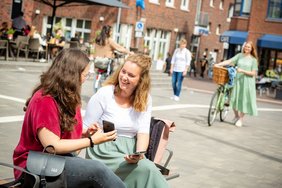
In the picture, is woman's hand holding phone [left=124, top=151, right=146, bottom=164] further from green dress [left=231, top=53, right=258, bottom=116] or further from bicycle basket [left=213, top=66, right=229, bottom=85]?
green dress [left=231, top=53, right=258, bottom=116]

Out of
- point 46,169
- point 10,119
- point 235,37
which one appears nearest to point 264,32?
point 235,37

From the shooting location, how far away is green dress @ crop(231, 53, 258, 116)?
470 inches

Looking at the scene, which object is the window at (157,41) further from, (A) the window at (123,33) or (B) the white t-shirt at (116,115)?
(B) the white t-shirt at (116,115)

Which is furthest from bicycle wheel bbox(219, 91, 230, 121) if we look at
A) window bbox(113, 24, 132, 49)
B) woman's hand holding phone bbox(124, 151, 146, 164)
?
window bbox(113, 24, 132, 49)

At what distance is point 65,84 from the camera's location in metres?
3.64

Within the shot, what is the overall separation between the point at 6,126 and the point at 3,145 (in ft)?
4.34

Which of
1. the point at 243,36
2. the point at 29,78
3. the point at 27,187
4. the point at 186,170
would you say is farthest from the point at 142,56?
the point at 243,36

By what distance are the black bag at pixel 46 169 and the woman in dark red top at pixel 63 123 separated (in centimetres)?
14

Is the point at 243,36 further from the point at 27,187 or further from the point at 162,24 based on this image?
the point at 27,187

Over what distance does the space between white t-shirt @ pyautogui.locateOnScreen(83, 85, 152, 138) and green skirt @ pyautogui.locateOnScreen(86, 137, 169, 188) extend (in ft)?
0.62

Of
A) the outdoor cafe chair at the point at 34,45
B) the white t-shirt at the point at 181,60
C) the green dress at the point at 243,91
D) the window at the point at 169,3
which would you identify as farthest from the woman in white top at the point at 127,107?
the window at the point at 169,3

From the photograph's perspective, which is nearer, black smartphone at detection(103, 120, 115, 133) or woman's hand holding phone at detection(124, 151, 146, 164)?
black smartphone at detection(103, 120, 115, 133)

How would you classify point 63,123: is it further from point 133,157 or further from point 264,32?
point 264,32

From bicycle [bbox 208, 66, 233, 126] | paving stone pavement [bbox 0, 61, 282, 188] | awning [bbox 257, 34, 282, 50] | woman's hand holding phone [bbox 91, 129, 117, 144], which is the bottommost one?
paving stone pavement [bbox 0, 61, 282, 188]
